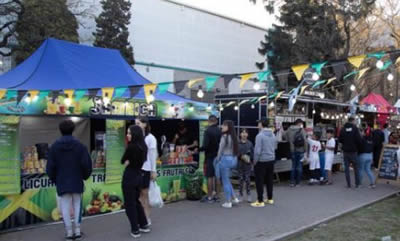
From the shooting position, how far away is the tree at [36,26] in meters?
16.7

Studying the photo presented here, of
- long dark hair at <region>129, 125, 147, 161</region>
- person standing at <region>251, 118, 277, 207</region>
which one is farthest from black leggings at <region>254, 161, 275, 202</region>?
long dark hair at <region>129, 125, 147, 161</region>

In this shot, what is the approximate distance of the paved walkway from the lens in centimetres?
578

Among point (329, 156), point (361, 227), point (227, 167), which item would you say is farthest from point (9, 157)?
point (329, 156)

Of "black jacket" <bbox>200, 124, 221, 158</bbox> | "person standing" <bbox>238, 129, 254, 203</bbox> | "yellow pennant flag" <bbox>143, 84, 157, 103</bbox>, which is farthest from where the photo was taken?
"person standing" <bbox>238, 129, 254, 203</bbox>

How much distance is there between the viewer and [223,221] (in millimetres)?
6664

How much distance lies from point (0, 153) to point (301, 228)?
471 cm

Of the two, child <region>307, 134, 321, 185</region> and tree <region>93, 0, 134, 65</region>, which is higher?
tree <region>93, 0, 134, 65</region>

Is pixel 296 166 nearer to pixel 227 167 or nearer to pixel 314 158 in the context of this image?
pixel 314 158

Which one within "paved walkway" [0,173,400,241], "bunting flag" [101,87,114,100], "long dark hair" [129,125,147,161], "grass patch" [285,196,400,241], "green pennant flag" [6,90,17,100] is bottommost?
"grass patch" [285,196,400,241]

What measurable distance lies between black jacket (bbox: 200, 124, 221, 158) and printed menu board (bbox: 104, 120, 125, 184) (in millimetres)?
1635

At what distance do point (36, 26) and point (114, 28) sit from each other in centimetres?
459

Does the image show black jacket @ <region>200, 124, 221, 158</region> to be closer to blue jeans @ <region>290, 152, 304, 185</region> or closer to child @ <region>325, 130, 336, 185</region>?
blue jeans @ <region>290, 152, 304, 185</region>

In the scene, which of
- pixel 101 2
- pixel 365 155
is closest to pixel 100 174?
pixel 365 155

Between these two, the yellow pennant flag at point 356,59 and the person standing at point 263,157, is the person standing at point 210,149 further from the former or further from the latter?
the yellow pennant flag at point 356,59
